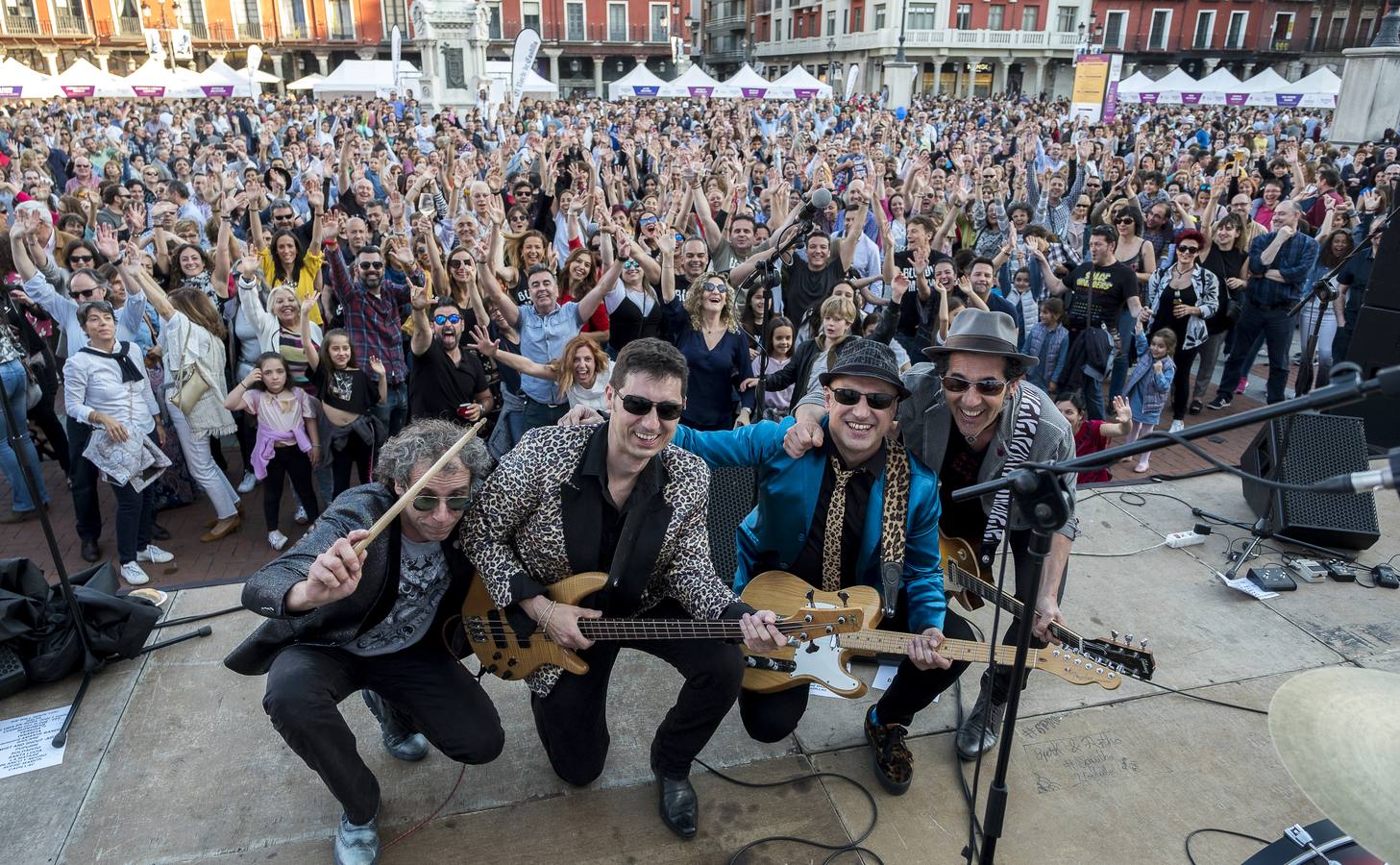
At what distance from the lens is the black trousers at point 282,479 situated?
18.6ft

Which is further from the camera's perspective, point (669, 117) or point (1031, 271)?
point (669, 117)

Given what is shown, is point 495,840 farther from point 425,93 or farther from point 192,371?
point 425,93

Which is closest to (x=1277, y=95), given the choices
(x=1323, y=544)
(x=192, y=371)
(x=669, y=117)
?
(x=669, y=117)

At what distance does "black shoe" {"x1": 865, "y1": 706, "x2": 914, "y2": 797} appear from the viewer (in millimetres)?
3457

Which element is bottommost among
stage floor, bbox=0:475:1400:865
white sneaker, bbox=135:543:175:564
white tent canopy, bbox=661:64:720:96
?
white sneaker, bbox=135:543:175:564

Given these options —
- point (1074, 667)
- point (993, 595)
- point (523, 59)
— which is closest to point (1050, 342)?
point (993, 595)

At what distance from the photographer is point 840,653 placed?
3338mm

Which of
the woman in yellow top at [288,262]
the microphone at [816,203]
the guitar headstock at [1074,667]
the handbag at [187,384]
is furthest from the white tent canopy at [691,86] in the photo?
the guitar headstock at [1074,667]

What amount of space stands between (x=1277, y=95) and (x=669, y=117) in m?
19.9

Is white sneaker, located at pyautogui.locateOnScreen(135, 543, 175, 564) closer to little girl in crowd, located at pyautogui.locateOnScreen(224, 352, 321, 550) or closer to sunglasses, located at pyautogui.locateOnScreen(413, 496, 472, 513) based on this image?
little girl in crowd, located at pyautogui.locateOnScreen(224, 352, 321, 550)

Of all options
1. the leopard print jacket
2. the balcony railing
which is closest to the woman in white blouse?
the leopard print jacket

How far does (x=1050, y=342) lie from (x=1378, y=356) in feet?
9.45

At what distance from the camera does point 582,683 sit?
3.31m

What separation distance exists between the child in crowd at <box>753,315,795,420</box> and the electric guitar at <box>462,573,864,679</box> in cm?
284
